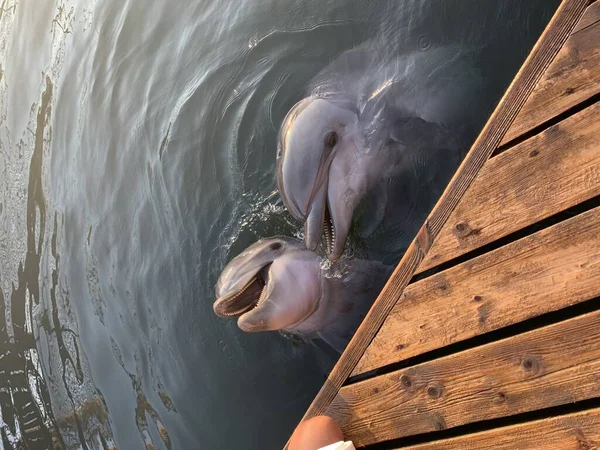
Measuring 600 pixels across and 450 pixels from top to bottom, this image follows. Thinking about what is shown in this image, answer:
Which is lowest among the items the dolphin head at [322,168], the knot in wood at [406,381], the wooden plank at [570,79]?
the knot in wood at [406,381]

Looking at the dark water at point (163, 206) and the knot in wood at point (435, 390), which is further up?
the dark water at point (163, 206)

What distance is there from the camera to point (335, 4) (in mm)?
5621

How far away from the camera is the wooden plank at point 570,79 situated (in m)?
3.11

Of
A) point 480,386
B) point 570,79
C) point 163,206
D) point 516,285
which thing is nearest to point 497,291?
point 516,285

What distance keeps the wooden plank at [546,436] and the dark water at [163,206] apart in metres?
1.98

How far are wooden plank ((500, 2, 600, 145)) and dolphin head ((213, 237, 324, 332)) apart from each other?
1926mm

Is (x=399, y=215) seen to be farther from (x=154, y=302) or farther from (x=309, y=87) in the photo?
(x=154, y=302)

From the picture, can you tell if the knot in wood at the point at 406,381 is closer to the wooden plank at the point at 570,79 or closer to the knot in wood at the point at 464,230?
the knot in wood at the point at 464,230

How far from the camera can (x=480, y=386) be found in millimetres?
3428

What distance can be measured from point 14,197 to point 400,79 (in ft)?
24.1

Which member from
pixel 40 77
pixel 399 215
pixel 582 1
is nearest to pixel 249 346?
pixel 399 215

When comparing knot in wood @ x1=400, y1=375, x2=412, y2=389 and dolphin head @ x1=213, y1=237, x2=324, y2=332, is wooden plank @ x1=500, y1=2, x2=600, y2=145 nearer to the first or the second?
knot in wood @ x1=400, y1=375, x2=412, y2=389

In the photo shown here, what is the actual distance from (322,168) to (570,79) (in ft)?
5.88

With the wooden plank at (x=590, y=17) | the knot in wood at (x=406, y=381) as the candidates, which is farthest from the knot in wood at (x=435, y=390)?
the wooden plank at (x=590, y=17)
